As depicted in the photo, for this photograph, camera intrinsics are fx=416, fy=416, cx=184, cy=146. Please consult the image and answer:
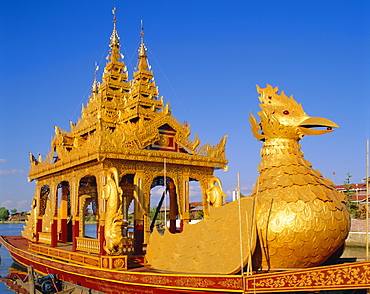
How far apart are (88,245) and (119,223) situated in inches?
92.5

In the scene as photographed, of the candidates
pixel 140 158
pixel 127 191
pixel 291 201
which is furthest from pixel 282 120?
pixel 127 191

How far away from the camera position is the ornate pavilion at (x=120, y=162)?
36.8ft

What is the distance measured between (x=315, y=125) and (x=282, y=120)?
24.1 inches

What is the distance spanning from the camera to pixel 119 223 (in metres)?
10.2

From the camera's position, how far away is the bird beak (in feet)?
24.9

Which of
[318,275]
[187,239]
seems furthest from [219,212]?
[318,275]


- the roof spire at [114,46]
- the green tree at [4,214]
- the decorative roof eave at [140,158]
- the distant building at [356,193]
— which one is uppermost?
the roof spire at [114,46]

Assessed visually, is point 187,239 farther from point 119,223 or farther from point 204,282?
point 119,223

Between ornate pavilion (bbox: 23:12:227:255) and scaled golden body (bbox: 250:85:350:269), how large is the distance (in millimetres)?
3394

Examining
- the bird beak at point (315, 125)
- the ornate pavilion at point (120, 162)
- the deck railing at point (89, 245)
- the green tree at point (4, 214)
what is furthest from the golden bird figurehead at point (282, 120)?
the green tree at point (4, 214)

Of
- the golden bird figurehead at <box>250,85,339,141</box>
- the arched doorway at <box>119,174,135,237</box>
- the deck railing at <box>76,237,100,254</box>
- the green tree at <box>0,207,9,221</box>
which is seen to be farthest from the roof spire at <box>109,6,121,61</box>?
the green tree at <box>0,207,9,221</box>

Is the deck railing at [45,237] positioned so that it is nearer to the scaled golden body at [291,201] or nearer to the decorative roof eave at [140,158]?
the decorative roof eave at [140,158]

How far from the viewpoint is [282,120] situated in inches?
313

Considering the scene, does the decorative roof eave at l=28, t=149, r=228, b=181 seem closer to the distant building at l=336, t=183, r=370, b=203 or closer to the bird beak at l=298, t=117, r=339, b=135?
the bird beak at l=298, t=117, r=339, b=135
